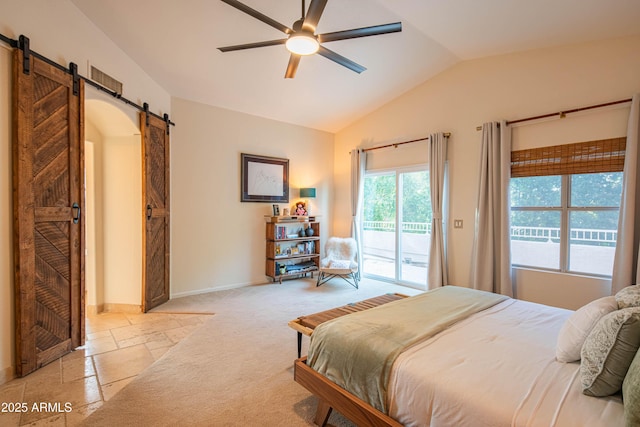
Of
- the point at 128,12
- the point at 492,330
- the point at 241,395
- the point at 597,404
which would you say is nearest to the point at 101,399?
the point at 241,395

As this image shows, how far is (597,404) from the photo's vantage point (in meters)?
1.21

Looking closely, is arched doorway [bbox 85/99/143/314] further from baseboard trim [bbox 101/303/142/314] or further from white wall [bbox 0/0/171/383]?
white wall [bbox 0/0/171/383]

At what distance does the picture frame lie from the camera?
511cm

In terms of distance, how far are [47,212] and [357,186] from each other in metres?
4.49

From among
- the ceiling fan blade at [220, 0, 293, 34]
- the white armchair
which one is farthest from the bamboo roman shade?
the ceiling fan blade at [220, 0, 293, 34]

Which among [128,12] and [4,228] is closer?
[4,228]

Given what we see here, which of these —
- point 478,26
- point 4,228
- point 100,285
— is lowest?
point 100,285

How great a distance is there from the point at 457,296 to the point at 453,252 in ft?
6.90

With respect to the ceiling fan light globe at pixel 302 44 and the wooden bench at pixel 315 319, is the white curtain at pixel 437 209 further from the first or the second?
the ceiling fan light globe at pixel 302 44

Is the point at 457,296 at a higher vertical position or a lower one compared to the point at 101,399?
higher

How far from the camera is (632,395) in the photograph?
3.44ft

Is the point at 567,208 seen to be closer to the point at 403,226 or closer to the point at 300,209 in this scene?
the point at 403,226

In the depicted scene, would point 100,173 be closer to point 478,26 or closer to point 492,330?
point 492,330

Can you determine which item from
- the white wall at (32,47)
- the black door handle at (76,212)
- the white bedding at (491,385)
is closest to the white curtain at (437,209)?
the white bedding at (491,385)
